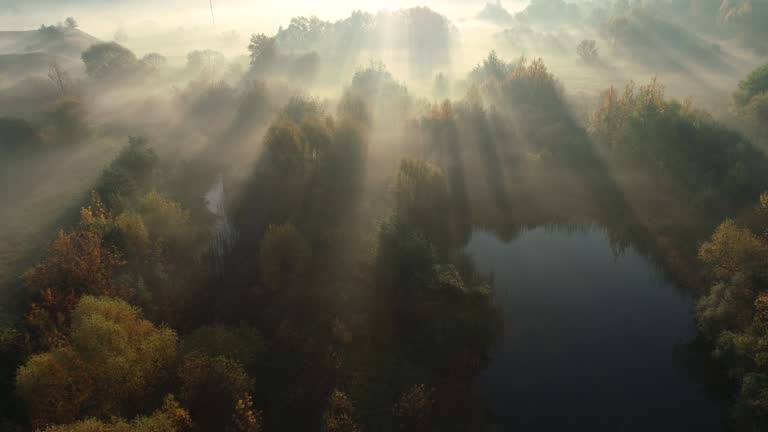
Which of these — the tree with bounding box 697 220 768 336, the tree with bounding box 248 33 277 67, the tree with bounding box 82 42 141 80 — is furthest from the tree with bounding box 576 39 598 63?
the tree with bounding box 82 42 141 80

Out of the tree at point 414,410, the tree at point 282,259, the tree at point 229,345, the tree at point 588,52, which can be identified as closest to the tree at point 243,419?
the tree at point 229,345

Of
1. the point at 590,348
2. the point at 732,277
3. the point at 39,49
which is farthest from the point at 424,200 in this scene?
the point at 39,49

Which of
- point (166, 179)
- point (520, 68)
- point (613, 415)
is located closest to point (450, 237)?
point (613, 415)

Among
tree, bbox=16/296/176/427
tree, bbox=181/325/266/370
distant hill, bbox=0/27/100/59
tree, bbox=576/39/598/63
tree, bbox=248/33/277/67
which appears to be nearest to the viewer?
tree, bbox=16/296/176/427

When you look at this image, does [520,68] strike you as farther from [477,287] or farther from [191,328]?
[191,328]

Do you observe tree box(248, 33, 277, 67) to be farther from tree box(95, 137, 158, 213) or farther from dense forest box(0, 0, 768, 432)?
tree box(95, 137, 158, 213)

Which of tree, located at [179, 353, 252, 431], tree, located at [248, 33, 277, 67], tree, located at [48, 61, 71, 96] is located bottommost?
tree, located at [179, 353, 252, 431]

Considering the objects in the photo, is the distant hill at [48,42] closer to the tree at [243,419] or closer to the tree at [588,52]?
the tree at [243,419]
